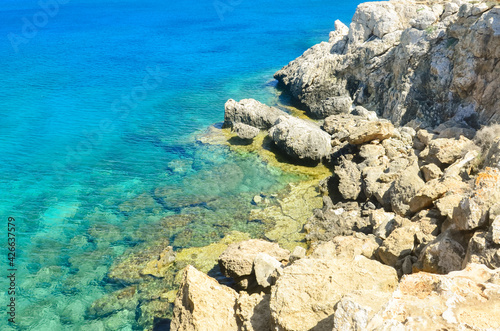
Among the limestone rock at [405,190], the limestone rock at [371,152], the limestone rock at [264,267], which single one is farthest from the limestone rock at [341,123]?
the limestone rock at [264,267]

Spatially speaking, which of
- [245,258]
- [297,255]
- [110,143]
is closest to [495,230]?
[297,255]

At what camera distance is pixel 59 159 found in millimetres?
28000

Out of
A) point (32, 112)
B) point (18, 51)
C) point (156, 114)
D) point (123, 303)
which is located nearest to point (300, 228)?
point (123, 303)

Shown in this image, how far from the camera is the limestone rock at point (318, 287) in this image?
30.6 feet

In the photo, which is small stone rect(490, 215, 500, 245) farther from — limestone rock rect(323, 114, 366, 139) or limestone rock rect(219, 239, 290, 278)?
limestone rock rect(323, 114, 366, 139)

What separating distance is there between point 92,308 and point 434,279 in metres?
12.5

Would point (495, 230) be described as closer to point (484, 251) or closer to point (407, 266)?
point (484, 251)

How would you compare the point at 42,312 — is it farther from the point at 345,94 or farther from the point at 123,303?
the point at 345,94

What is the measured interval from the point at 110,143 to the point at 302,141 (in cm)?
1415

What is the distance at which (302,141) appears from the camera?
83.8 ft

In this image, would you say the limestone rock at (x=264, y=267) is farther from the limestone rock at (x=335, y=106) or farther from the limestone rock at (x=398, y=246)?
the limestone rock at (x=335, y=106)

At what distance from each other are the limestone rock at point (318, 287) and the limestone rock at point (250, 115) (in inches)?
799

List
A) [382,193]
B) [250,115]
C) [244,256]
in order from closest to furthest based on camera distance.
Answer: [244,256], [382,193], [250,115]

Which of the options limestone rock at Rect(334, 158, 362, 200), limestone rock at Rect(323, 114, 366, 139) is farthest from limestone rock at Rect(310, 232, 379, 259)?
limestone rock at Rect(323, 114, 366, 139)
